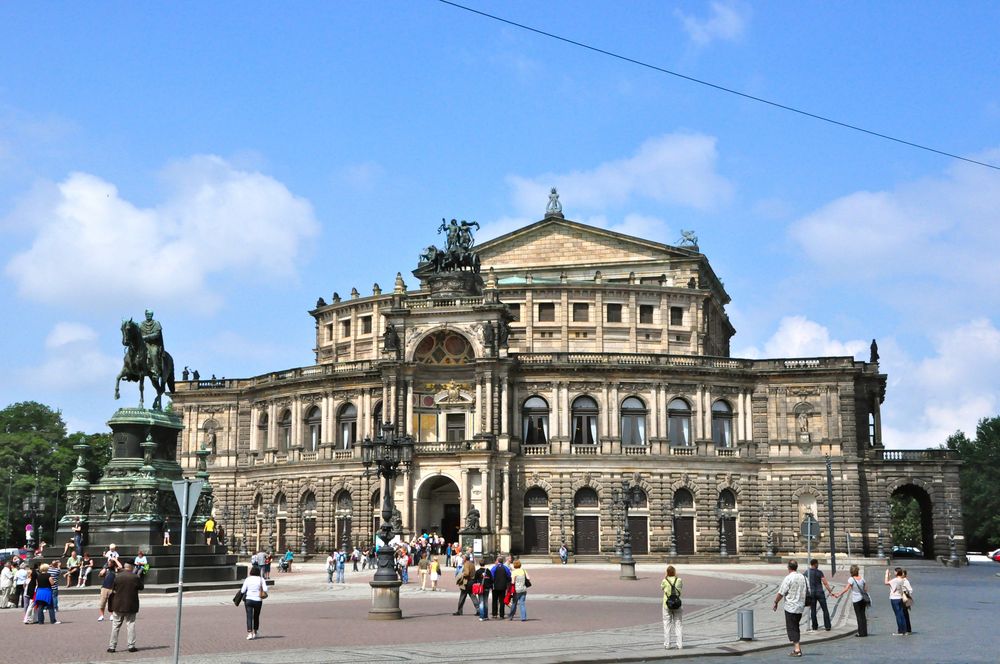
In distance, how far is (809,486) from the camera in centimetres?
7412

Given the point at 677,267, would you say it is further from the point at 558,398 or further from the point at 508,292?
the point at 558,398

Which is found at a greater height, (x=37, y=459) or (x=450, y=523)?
(x=37, y=459)

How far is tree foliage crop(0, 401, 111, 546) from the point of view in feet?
319

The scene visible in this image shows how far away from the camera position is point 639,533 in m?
71.9

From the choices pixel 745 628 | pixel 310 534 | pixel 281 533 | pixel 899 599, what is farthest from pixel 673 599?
pixel 281 533

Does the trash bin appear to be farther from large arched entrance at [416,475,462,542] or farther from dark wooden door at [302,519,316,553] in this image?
dark wooden door at [302,519,316,553]

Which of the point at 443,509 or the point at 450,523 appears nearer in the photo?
the point at 450,523

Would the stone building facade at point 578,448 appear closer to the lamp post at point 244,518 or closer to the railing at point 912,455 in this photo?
the railing at point 912,455

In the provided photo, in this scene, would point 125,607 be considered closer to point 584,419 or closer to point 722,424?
point 584,419

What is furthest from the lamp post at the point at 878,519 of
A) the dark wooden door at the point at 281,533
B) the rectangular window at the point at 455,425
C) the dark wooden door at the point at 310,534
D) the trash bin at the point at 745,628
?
the trash bin at the point at 745,628

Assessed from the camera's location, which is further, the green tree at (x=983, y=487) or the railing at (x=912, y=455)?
the green tree at (x=983, y=487)

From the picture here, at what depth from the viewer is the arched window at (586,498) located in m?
72.7

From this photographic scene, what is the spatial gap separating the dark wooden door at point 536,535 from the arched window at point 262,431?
22218 mm

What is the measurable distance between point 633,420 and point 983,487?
52413mm
